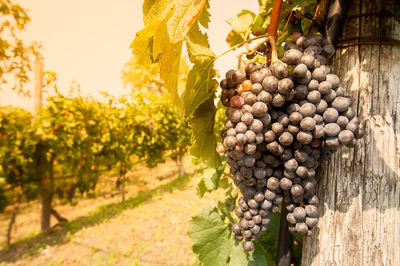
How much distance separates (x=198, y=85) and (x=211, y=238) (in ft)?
3.64

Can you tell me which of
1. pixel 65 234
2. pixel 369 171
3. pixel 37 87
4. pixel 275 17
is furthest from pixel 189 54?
pixel 37 87

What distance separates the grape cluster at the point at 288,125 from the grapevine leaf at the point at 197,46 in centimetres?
13

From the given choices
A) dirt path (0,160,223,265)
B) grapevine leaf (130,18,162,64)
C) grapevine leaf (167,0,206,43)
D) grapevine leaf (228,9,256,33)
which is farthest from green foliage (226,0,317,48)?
dirt path (0,160,223,265)

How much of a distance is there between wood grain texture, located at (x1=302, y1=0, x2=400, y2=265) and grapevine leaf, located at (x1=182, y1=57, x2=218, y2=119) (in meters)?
0.61

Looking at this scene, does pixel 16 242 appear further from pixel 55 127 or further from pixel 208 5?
pixel 208 5

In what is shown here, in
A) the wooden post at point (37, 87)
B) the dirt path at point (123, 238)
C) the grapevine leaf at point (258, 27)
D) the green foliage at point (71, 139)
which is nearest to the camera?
the grapevine leaf at point (258, 27)

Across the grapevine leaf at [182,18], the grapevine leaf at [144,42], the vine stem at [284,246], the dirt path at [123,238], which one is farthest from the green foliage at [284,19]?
the dirt path at [123,238]

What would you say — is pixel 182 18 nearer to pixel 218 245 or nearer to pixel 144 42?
pixel 144 42

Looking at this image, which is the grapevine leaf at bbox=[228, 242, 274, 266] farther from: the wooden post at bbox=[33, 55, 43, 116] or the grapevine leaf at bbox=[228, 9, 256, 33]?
the wooden post at bbox=[33, 55, 43, 116]

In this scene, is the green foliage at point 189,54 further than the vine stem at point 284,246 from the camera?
No

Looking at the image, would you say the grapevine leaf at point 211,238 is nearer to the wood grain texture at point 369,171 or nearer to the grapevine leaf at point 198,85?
the wood grain texture at point 369,171

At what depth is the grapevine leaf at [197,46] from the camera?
3.20ft

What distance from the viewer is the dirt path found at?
16.6 feet

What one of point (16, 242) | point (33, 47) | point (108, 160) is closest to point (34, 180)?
point (16, 242)
